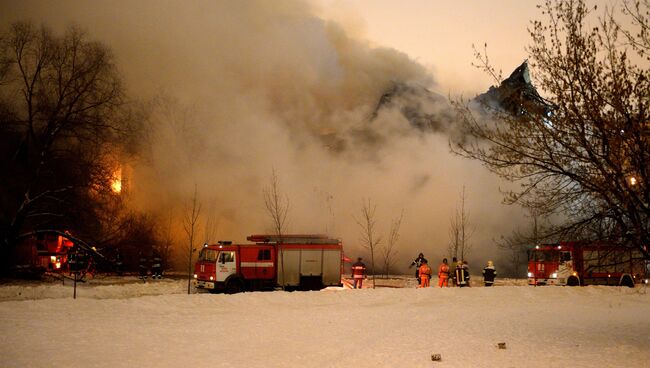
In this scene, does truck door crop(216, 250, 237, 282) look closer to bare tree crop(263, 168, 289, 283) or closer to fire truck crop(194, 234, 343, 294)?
→ fire truck crop(194, 234, 343, 294)

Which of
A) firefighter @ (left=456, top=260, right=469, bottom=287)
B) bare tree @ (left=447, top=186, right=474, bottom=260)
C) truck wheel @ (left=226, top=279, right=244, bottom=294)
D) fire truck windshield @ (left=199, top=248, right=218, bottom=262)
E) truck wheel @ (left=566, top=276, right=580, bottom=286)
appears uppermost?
bare tree @ (left=447, top=186, right=474, bottom=260)

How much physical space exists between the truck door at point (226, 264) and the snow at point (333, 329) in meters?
4.96

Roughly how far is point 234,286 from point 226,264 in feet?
3.45

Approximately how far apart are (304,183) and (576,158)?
3013cm

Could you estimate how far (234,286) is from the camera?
79.1 ft

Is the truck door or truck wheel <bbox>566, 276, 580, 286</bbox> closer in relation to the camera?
the truck door

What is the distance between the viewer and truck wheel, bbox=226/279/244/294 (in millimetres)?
24031

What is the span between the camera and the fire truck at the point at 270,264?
949 inches

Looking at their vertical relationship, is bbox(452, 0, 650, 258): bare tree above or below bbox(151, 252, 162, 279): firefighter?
above

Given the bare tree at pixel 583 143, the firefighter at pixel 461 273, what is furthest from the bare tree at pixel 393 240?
the bare tree at pixel 583 143

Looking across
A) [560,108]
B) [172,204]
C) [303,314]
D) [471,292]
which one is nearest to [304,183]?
[172,204]

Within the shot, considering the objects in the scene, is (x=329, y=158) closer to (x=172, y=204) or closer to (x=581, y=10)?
(x=172, y=204)

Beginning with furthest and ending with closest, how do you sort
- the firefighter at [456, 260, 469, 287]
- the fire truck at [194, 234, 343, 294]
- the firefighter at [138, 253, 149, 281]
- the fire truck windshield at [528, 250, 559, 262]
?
the fire truck windshield at [528, 250, 559, 262]
the firefighter at [138, 253, 149, 281]
the firefighter at [456, 260, 469, 287]
the fire truck at [194, 234, 343, 294]

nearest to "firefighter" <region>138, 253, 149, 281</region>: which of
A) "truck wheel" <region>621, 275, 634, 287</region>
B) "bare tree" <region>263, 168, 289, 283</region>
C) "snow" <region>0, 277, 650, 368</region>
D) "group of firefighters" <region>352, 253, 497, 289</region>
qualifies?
"snow" <region>0, 277, 650, 368</region>
